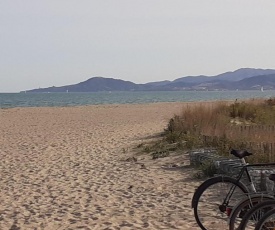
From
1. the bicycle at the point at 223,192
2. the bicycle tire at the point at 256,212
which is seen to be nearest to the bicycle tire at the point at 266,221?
the bicycle tire at the point at 256,212

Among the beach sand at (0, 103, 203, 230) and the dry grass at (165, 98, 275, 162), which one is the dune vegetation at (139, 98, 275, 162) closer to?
the dry grass at (165, 98, 275, 162)

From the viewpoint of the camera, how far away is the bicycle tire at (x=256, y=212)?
176 inches

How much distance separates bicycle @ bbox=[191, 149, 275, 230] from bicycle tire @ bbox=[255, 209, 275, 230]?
48 centimetres

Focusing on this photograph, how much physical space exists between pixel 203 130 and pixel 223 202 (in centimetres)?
849

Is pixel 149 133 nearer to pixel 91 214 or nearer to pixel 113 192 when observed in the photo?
pixel 113 192

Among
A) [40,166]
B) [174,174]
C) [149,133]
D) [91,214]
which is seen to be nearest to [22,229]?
[91,214]

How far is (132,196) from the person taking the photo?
775cm

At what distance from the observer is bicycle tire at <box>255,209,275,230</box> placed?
432cm

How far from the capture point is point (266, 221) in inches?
171

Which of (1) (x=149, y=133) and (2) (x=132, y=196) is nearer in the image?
(2) (x=132, y=196)

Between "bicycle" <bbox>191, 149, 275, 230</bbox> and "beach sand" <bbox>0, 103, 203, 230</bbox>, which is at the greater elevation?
"bicycle" <bbox>191, 149, 275, 230</bbox>

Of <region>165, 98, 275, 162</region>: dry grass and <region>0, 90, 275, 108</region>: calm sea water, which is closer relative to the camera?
<region>165, 98, 275, 162</region>: dry grass

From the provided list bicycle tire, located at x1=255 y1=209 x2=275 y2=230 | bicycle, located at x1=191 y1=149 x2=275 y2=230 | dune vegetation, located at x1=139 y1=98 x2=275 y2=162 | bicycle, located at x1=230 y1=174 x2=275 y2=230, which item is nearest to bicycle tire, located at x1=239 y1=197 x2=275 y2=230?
bicycle, located at x1=230 y1=174 x2=275 y2=230

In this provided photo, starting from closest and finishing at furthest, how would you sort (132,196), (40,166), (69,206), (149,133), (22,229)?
(22,229) < (69,206) < (132,196) < (40,166) < (149,133)
